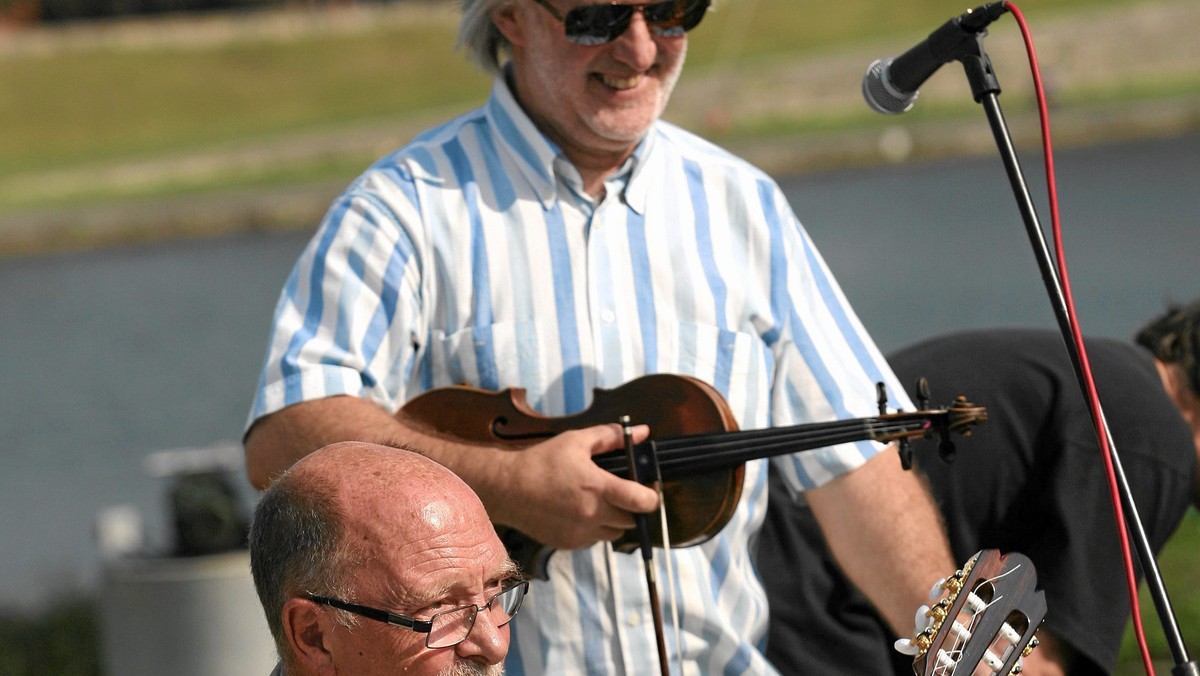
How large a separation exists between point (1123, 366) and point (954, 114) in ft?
86.0

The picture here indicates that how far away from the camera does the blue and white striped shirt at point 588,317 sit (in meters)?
2.86

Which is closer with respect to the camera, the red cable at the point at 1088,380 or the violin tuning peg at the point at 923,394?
the red cable at the point at 1088,380

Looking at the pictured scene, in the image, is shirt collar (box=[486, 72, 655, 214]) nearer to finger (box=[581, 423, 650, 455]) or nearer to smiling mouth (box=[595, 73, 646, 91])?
smiling mouth (box=[595, 73, 646, 91])

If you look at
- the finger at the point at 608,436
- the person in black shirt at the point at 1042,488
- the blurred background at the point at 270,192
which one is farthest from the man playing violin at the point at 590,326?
the blurred background at the point at 270,192

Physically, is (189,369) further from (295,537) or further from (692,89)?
(692,89)

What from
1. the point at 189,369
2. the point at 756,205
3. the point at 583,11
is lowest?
the point at 189,369

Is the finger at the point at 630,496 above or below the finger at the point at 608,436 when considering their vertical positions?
below

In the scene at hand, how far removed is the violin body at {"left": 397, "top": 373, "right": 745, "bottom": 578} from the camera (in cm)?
282

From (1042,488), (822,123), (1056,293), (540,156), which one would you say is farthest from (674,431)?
(822,123)

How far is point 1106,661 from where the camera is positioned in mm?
3398

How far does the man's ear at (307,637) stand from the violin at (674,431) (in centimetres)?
78

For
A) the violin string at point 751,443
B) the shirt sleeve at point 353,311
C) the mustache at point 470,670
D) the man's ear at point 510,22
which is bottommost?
the mustache at point 470,670

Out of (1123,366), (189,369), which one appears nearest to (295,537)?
(1123,366)

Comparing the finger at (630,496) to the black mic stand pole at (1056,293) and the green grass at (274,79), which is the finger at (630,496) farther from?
the green grass at (274,79)
